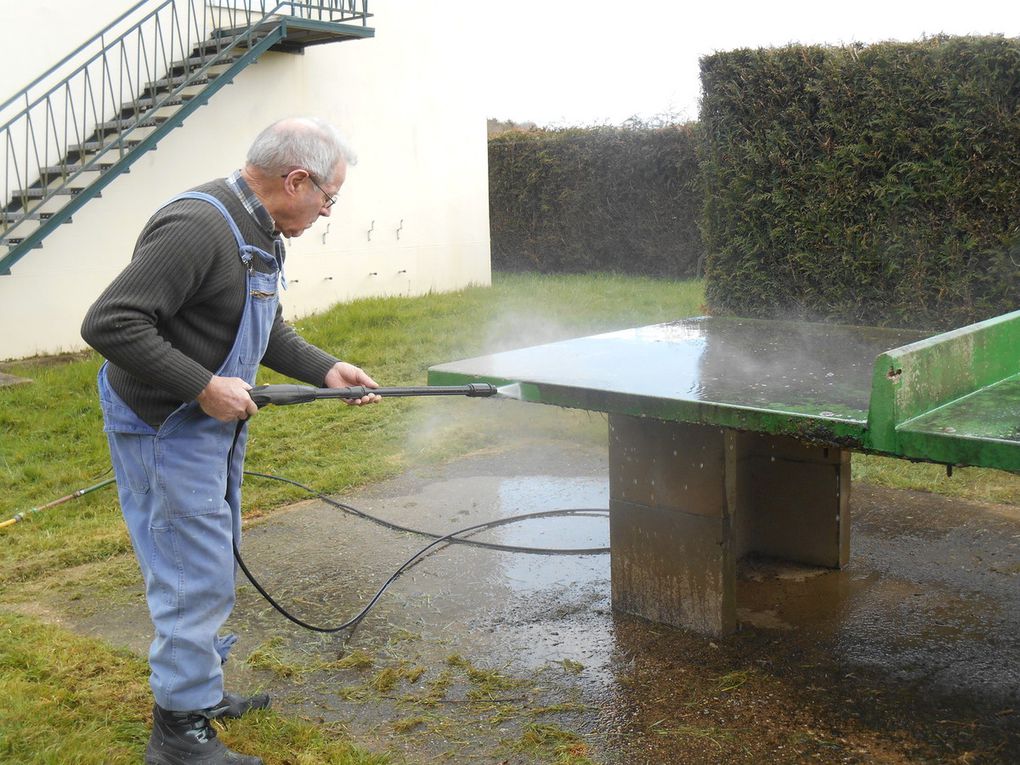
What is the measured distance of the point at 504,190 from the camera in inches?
703

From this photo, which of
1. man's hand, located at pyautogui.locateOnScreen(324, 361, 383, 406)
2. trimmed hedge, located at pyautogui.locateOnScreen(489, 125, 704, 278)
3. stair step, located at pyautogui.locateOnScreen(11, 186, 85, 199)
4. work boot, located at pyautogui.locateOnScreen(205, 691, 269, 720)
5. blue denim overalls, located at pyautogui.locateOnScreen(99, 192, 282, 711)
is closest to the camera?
blue denim overalls, located at pyautogui.locateOnScreen(99, 192, 282, 711)

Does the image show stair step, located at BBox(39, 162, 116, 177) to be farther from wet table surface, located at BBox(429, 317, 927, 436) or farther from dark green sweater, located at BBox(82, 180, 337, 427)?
dark green sweater, located at BBox(82, 180, 337, 427)

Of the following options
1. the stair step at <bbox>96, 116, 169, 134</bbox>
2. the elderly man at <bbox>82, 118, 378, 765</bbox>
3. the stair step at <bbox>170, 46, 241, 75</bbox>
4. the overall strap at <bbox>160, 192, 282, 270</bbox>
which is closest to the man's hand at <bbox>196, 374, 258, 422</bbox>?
the elderly man at <bbox>82, 118, 378, 765</bbox>

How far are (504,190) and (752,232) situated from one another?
1044 centimetres

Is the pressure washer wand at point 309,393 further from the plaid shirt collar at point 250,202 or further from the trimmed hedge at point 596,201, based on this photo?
the trimmed hedge at point 596,201

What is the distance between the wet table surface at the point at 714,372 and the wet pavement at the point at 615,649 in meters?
0.94

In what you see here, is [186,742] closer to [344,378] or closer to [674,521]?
[344,378]

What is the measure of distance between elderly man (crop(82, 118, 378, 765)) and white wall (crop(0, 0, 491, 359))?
22.9 feet

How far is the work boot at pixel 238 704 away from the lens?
10.3 ft

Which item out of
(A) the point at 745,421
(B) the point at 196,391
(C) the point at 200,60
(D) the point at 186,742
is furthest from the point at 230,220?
(C) the point at 200,60

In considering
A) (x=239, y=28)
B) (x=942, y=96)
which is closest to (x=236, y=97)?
(x=239, y=28)

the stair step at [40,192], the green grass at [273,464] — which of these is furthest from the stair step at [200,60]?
the green grass at [273,464]

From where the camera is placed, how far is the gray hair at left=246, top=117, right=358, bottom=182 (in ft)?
9.09

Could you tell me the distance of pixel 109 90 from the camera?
9.41 meters
